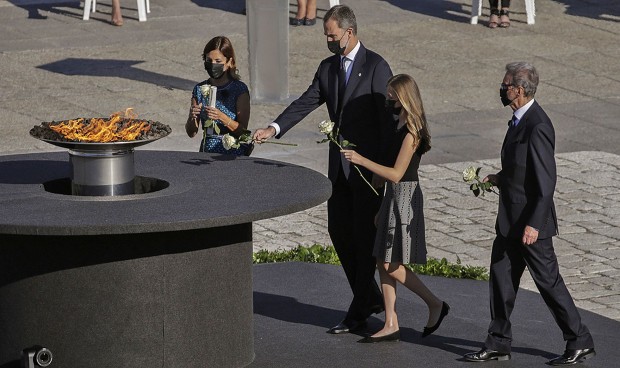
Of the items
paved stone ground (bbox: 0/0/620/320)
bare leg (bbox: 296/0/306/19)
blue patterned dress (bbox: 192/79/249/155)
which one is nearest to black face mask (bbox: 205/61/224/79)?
blue patterned dress (bbox: 192/79/249/155)

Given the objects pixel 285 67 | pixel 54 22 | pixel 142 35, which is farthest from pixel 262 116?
pixel 54 22

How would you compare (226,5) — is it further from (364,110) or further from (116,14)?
(364,110)

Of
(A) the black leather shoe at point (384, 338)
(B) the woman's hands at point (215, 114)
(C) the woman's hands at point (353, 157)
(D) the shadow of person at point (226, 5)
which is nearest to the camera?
(C) the woman's hands at point (353, 157)

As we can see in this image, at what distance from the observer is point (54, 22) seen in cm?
2089

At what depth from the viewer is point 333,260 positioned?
11.0 meters

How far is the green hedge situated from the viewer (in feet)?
34.9

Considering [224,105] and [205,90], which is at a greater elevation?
[205,90]

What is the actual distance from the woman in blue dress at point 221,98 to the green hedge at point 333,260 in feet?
5.16

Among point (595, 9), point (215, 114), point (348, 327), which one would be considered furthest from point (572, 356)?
point (595, 9)

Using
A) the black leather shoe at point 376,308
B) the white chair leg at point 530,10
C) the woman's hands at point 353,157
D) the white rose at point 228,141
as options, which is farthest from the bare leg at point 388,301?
the white chair leg at point 530,10

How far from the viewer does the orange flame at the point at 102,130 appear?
8.19 m

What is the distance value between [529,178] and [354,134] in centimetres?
128

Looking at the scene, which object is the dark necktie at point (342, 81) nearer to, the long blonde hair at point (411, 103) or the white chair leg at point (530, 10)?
the long blonde hair at point (411, 103)

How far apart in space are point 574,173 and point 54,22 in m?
9.79
